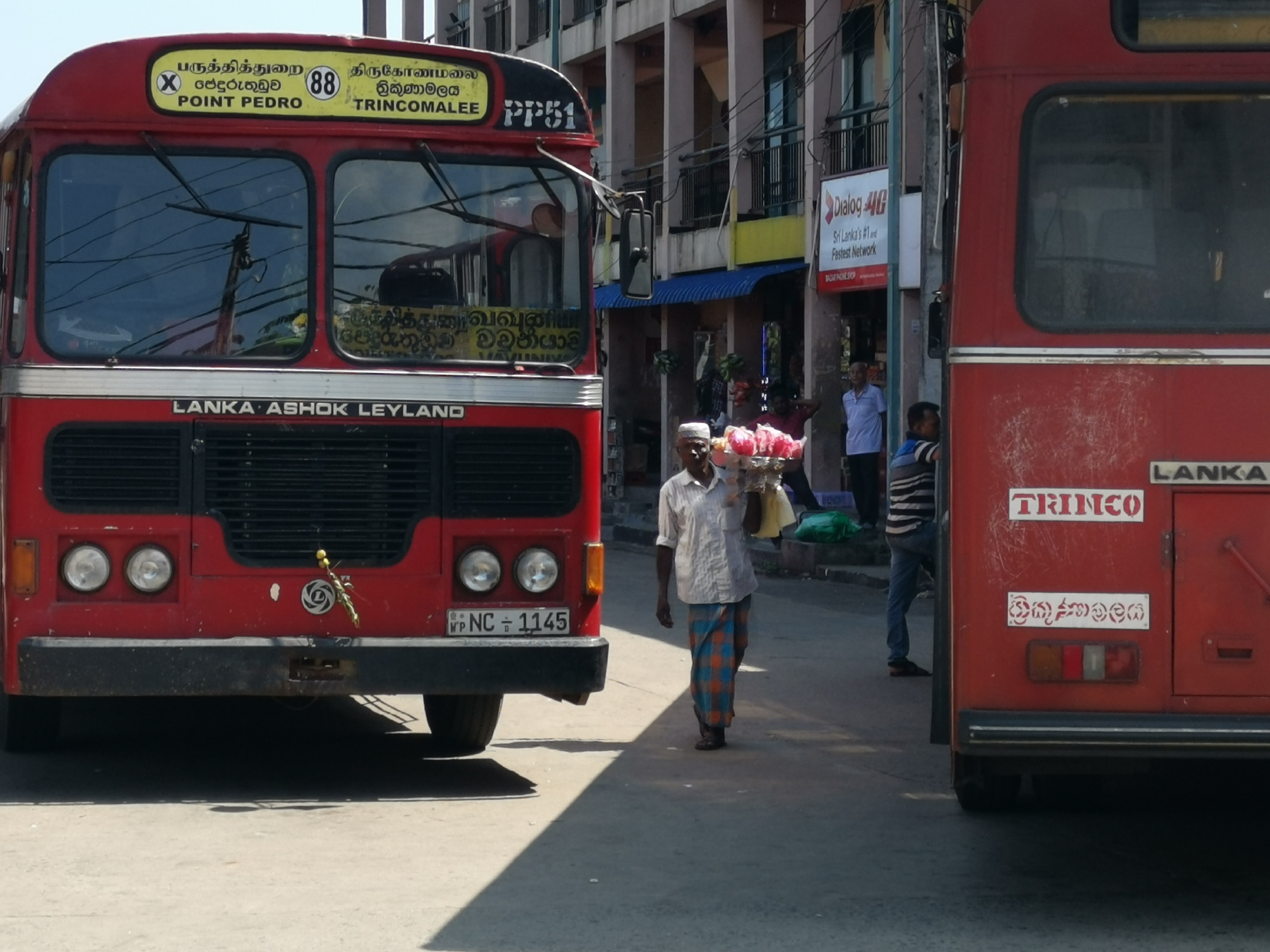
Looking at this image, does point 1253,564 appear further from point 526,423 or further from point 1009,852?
point 526,423

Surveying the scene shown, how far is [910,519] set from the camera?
12.2m

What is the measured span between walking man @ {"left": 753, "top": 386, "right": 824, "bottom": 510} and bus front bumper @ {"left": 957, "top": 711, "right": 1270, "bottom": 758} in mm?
16592

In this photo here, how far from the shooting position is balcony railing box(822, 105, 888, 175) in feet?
79.2

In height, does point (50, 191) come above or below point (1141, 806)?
above

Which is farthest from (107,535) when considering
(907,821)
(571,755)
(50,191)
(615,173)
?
(615,173)

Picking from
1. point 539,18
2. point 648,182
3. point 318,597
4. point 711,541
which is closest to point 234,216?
point 318,597

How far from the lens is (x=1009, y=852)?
7352mm

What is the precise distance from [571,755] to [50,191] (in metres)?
3.59

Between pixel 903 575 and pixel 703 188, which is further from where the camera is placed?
pixel 703 188

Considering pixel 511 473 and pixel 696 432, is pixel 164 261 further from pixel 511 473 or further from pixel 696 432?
pixel 696 432

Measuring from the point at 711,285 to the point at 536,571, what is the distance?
18.8m

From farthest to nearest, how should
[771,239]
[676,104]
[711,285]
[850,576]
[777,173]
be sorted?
[676,104], [777,173], [711,285], [771,239], [850,576]

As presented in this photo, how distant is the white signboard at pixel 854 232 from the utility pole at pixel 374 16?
86.0ft

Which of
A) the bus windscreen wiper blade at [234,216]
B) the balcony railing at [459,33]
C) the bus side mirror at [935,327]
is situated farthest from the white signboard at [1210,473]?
the balcony railing at [459,33]
